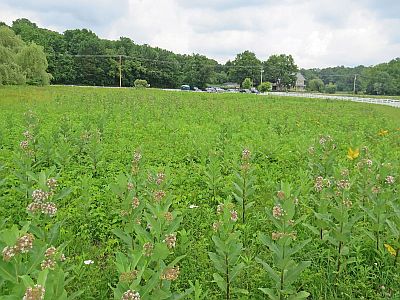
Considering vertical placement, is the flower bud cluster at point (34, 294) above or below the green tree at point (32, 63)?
below

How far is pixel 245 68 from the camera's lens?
96875 mm

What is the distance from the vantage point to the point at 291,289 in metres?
2.84

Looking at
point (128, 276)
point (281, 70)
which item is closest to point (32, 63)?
point (128, 276)

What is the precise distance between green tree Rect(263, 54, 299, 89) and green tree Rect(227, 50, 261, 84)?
10.1 feet

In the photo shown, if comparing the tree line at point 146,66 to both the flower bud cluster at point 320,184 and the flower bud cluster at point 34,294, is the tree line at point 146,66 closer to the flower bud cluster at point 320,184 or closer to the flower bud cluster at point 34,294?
the flower bud cluster at point 320,184

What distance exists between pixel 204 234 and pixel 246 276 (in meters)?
0.91

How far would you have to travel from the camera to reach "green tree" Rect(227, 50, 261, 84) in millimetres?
96500

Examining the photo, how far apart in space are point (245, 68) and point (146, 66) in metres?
28.3

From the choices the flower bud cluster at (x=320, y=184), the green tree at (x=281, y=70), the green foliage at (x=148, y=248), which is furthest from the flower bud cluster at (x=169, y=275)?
the green tree at (x=281, y=70)

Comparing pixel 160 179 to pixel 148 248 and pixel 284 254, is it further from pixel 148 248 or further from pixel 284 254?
pixel 148 248

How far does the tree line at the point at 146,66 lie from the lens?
73188mm

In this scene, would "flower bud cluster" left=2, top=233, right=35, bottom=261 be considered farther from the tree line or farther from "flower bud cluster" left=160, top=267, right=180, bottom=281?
the tree line

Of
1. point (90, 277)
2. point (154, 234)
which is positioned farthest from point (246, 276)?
point (90, 277)

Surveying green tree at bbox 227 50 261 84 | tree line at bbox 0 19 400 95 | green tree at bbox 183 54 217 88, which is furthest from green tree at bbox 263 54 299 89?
green tree at bbox 183 54 217 88
